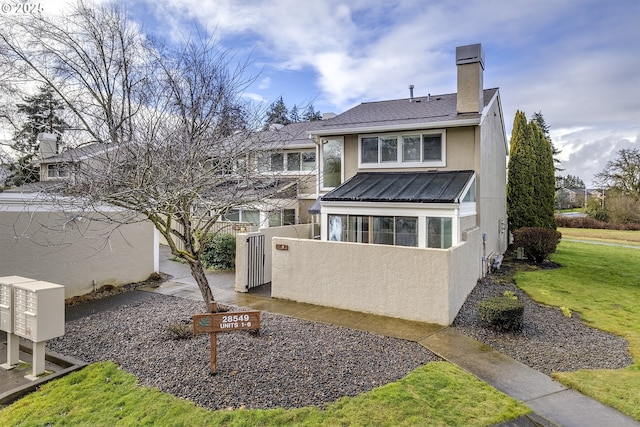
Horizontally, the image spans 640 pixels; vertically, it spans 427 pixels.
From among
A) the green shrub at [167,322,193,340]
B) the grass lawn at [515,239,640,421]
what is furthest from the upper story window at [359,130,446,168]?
the green shrub at [167,322,193,340]

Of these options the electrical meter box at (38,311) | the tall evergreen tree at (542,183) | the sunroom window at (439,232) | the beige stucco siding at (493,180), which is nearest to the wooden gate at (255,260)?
the sunroom window at (439,232)

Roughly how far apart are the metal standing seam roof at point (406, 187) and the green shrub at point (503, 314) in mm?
3851

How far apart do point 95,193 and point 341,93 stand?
58.8ft

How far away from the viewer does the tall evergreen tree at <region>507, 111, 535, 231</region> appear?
21844 mm

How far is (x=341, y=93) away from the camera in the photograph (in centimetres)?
2186

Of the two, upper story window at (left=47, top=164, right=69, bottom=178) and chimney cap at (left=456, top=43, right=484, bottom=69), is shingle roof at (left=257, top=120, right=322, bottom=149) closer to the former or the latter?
upper story window at (left=47, top=164, right=69, bottom=178)

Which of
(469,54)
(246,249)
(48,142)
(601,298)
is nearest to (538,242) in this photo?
(601,298)

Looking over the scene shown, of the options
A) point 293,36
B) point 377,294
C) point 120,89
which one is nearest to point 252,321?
point 377,294

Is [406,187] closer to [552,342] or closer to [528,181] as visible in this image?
[552,342]

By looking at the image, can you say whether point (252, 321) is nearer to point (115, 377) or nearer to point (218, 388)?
point (218, 388)

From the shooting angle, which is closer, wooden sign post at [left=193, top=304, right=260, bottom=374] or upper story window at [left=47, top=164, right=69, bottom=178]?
wooden sign post at [left=193, top=304, right=260, bottom=374]

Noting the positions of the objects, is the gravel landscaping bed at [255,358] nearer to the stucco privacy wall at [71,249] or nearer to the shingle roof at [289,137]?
the stucco privacy wall at [71,249]

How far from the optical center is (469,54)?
47.7ft

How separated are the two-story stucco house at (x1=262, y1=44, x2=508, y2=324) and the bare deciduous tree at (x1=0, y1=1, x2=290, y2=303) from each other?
9.81ft
